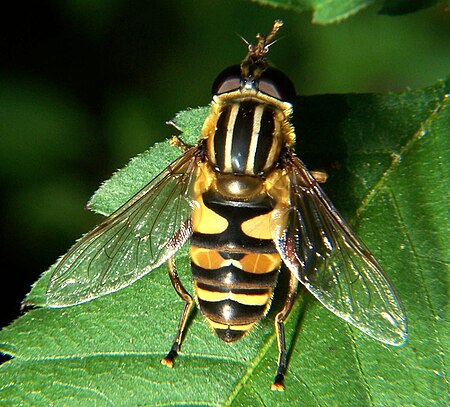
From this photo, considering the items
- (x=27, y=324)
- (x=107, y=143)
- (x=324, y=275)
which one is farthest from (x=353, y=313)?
(x=107, y=143)

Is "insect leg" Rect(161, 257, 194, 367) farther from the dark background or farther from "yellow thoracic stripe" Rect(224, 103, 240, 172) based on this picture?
the dark background

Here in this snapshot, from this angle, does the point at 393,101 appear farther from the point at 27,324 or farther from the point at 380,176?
the point at 27,324

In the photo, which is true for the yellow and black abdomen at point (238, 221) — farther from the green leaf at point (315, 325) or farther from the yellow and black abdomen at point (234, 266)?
the green leaf at point (315, 325)

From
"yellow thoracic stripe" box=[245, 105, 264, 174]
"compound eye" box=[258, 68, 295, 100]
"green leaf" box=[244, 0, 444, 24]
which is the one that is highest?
"green leaf" box=[244, 0, 444, 24]

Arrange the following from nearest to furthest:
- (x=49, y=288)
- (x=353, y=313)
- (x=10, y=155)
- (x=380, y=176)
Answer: (x=353, y=313)
(x=49, y=288)
(x=380, y=176)
(x=10, y=155)

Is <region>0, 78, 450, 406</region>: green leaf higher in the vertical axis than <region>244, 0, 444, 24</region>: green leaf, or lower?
lower

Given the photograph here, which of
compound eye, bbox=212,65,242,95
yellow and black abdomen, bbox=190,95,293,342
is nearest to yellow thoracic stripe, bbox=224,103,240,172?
yellow and black abdomen, bbox=190,95,293,342
